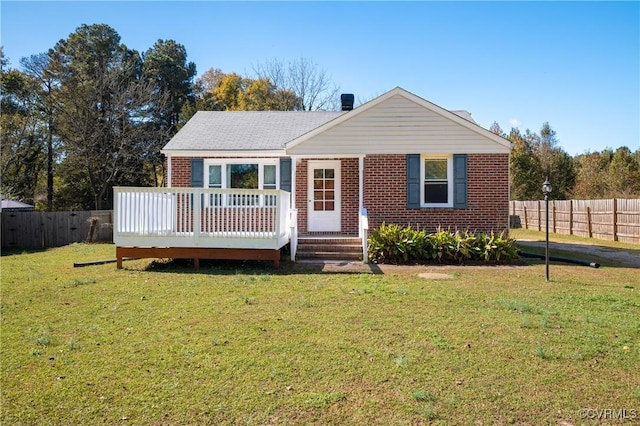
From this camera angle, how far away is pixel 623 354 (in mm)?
4703

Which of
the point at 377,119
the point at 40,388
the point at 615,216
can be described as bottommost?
the point at 40,388

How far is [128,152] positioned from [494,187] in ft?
77.9

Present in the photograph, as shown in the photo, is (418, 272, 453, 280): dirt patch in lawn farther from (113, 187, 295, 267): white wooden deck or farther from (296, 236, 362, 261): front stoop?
(113, 187, 295, 267): white wooden deck

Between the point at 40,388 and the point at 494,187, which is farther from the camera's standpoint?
the point at 494,187

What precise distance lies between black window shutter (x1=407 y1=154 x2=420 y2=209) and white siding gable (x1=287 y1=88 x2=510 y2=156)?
9.7 inches

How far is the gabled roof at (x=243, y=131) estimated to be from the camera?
13703 millimetres

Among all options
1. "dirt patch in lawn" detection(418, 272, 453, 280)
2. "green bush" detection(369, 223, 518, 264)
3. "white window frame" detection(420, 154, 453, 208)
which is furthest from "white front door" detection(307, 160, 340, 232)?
"dirt patch in lawn" detection(418, 272, 453, 280)

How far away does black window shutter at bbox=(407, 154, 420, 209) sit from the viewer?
1276 cm

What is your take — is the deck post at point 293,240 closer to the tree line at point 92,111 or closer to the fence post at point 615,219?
the fence post at point 615,219

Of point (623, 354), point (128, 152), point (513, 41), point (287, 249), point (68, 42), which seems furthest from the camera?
point (68, 42)

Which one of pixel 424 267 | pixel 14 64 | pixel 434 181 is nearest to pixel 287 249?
pixel 424 267

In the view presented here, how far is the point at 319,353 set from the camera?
4.72 meters

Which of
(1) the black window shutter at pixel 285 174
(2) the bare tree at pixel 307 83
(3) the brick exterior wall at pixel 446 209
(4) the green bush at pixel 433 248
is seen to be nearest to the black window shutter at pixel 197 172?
(1) the black window shutter at pixel 285 174

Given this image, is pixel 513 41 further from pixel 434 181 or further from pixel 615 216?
pixel 615 216
